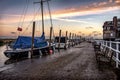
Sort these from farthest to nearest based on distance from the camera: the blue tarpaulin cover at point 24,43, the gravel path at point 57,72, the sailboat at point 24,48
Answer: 1. the blue tarpaulin cover at point 24,43
2. the sailboat at point 24,48
3. the gravel path at point 57,72

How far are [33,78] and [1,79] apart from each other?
154cm

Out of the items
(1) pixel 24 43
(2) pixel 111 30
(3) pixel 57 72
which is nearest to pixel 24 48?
(1) pixel 24 43

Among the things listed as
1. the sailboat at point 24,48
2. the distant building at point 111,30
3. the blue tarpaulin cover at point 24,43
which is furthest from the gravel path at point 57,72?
the distant building at point 111,30

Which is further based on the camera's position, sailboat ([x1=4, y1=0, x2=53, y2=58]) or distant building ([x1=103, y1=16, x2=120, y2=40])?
distant building ([x1=103, y1=16, x2=120, y2=40])

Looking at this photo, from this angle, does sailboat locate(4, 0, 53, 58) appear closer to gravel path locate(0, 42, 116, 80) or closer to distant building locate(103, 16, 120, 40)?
gravel path locate(0, 42, 116, 80)

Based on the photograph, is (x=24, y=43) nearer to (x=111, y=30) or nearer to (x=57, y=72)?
(x=57, y=72)

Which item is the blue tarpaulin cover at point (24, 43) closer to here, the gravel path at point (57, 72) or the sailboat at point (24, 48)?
the sailboat at point (24, 48)

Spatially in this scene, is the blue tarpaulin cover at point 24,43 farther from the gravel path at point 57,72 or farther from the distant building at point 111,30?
the distant building at point 111,30

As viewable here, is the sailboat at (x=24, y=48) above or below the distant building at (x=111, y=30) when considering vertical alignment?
below

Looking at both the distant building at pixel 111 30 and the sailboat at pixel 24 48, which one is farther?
the distant building at pixel 111 30

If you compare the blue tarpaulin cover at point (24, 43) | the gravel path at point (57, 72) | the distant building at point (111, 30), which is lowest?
the gravel path at point (57, 72)

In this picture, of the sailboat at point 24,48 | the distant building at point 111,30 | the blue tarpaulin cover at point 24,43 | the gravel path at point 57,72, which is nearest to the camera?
the gravel path at point 57,72

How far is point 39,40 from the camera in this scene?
104ft

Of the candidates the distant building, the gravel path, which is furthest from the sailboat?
the distant building
